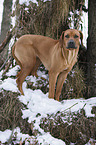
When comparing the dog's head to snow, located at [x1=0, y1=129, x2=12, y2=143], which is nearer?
snow, located at [x1=0, y1=129, x2=12, y2=143]

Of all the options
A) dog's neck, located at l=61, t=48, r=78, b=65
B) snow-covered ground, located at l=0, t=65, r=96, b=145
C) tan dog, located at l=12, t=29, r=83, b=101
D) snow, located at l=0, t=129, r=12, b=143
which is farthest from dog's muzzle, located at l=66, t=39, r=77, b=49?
snow, located at l=0, t=129, r=12, b=143

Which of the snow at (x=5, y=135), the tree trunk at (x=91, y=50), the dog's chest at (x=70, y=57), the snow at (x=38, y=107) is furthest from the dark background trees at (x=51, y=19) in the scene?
the snow at (x=5, y=135)

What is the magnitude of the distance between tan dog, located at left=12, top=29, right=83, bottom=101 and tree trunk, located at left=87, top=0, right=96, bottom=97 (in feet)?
2.23

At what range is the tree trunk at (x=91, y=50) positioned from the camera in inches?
129

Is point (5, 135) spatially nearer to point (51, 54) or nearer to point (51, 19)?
point (51, 54)

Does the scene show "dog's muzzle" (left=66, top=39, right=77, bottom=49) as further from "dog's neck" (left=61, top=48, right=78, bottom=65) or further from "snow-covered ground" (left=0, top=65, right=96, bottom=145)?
"snow-covered ground" (left=0, top=65, right=96, bottom=145)

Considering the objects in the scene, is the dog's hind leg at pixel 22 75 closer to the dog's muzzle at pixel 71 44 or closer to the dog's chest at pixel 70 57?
the dog's chest at pixel 70 57

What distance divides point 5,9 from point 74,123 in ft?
17.9

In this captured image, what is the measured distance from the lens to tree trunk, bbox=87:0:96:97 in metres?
3.28

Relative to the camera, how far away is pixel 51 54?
2.83 m

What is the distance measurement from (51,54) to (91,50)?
100 centimetres

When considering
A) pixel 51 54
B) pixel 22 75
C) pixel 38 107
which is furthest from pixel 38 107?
pixel 51 54

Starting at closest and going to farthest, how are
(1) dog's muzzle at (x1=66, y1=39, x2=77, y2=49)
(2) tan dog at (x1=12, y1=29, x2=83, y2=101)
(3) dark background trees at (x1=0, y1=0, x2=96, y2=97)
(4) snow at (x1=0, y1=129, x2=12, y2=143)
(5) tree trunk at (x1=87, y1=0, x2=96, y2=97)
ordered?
(4) snow at (x1=0, y1=129, x2=12, y2=143) < (1) dog's muzzle at (x1=66, y1=39, x2=77, y2=49) < (2) tan dog at (x1=12, y1=29, x2=83, y2=101) < (5) tree trunk at (x1=87, y1=0, x2=96, y2=97) < (3) dark background trees at (x1=0, y1=0, x2=96, y2=97)

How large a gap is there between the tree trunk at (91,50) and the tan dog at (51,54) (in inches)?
26.8
